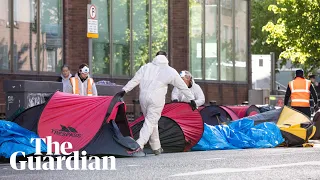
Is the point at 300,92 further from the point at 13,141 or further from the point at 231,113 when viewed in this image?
the point at 13,141

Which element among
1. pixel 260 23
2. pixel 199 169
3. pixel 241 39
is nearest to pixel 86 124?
pixel 199 169

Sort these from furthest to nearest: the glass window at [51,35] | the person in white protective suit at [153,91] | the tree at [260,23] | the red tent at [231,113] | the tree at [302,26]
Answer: the tree at [260,23]
the tree at [302,26]
the glass window at [51,35]
the red tent at [231,113]
the person in white protective suit at [153,91]

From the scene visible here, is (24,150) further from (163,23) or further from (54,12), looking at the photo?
(163,23)

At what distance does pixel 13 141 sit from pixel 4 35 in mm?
8967

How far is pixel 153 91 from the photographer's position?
18.5 meters

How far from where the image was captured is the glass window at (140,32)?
32062 millimetres

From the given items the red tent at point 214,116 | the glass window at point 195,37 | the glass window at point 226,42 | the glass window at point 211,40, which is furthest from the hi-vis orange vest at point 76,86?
the glass window at point 226,42

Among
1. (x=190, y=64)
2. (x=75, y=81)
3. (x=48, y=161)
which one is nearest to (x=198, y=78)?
(x=190, y=64)

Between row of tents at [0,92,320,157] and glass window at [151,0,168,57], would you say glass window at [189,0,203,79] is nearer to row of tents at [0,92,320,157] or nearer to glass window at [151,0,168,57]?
glass window at [151,0,168,57]

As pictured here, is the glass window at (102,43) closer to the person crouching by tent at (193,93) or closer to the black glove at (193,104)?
the person crouching by tent at (193,93)

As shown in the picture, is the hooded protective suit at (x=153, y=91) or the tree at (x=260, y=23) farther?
the tree at (x=260, y=23)

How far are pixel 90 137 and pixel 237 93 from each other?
20839 mm

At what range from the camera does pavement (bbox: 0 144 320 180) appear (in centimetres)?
1292

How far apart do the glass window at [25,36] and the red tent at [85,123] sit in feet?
25.9
